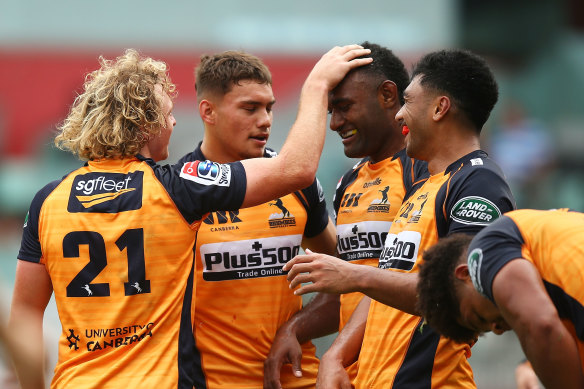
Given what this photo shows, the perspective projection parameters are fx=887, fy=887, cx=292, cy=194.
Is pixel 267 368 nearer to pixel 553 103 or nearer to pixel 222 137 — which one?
pixel 222 137

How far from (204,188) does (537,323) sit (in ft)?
6.07

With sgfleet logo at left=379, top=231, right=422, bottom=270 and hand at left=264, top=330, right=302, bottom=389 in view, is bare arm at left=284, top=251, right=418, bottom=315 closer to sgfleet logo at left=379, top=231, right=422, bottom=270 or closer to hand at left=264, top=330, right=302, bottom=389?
sgfleet logo at left=379, top=231, right=422, bottom=270

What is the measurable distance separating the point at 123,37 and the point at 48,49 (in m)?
1.75

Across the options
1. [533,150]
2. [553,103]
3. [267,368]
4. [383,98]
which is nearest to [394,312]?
[267,368]

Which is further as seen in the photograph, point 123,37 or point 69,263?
point 123,37

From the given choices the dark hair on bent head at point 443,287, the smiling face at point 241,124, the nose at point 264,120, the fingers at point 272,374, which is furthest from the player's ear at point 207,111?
the dark hair on bent head at point 443,287

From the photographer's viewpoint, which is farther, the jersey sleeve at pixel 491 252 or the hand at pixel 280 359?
the hand at pixel 280 359

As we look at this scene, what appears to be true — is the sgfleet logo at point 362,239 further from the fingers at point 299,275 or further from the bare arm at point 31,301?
the bare arm at point 31,301

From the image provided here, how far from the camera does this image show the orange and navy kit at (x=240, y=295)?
5.43 meters

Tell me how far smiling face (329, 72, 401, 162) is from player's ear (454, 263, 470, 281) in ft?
5.82

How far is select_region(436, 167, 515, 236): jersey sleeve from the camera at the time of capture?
429 cm

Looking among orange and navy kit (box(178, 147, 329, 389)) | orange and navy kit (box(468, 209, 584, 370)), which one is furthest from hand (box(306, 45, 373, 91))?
orange and navy kit (box(468, 209, 584, 370))

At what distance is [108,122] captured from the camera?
4727mm

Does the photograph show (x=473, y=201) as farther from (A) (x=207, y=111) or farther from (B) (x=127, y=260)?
(A) (x=207, y=111)
